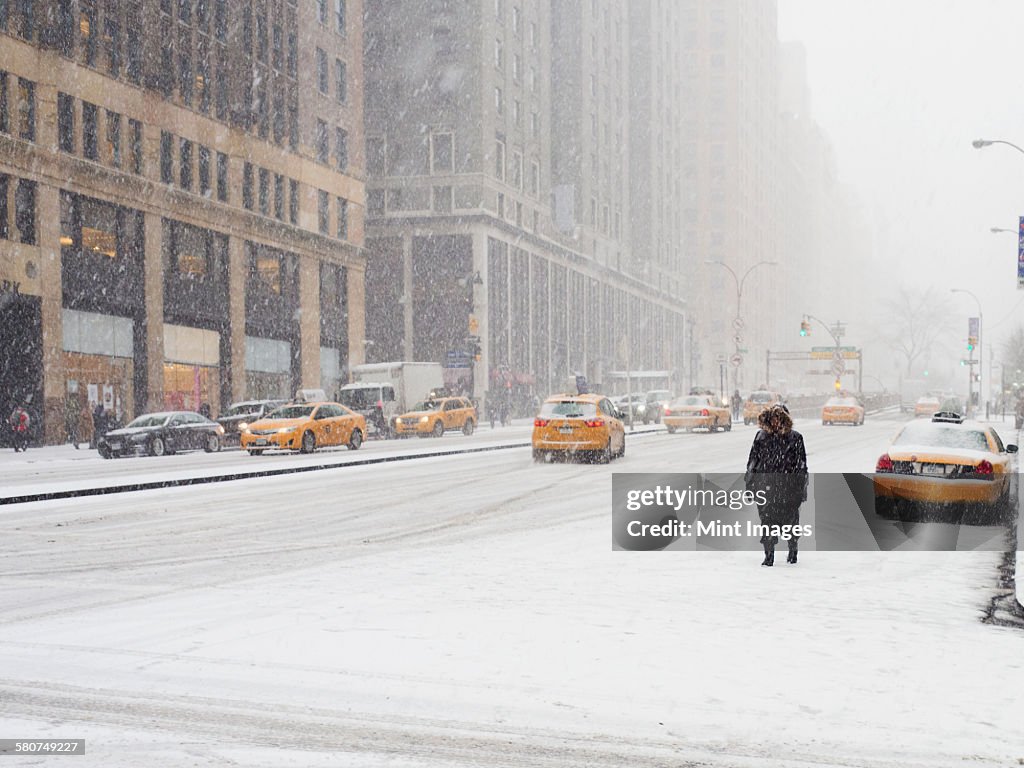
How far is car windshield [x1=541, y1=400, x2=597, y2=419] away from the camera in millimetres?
26109

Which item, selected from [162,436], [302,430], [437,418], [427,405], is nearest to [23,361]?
[162,436]

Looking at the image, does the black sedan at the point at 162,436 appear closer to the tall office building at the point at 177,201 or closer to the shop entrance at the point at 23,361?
the shop entrance at the point at 23,361

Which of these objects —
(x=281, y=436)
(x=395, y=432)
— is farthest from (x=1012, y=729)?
(x=395, y=432)

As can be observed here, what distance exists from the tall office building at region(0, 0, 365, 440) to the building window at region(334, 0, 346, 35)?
101mm

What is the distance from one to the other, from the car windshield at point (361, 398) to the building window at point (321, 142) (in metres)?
15.8

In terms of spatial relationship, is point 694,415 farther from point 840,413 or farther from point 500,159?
point 500,159

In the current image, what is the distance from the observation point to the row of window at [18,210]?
119ft

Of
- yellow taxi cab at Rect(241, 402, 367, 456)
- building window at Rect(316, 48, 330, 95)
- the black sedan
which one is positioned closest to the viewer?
yellow taxi cab at Rect(241, 402, 367, 456)

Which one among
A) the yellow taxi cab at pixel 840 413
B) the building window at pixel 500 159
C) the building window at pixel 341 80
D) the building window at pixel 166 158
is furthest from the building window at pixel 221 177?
the building window at pixel 500 159

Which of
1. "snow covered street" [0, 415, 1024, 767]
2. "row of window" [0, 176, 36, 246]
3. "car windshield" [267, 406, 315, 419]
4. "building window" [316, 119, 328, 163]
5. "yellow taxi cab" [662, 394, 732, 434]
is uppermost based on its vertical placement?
"building window" [316, 119, 328, 163]

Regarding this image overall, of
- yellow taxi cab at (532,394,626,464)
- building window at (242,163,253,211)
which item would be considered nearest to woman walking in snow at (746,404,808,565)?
yellow taxi cab at (532,394,626,464)

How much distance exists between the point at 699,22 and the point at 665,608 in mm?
151982

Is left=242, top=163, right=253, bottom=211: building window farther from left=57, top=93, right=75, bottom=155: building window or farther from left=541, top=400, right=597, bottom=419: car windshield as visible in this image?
left=541, top=400, right=597, bottom=419: car windshield

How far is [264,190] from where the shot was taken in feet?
170
